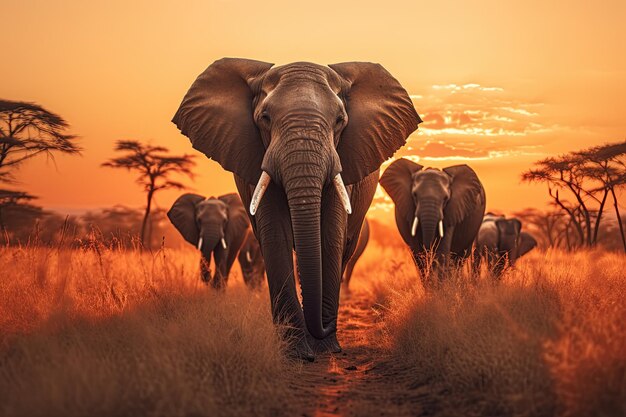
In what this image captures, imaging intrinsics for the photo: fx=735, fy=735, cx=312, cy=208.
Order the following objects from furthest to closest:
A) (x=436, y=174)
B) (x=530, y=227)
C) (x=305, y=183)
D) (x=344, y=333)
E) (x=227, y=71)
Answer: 1. (x=530, y=227)
2. (x=436, y=174)
3. (x=344, y=333)
4. (x=227, y=71)
5. (x=305, y=183)

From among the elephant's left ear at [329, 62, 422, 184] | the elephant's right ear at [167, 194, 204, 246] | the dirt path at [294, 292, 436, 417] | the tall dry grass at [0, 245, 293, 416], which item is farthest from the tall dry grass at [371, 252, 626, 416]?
the elephant's right ear at [167, 194, 204, 246]

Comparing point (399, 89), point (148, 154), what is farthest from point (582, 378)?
point (148, 154)

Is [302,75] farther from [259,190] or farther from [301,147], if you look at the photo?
[259,190]

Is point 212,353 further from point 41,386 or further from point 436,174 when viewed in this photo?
point 436,174

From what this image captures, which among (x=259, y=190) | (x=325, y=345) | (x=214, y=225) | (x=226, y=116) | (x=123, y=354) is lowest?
(x=325, y=345)

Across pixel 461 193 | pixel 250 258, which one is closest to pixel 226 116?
pixel 461 193

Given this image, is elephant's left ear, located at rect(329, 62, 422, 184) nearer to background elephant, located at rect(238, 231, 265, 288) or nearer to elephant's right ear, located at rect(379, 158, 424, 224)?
elephant's right ear, located at rect(379, 158, 424, 224)

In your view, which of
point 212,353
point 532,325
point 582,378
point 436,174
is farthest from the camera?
point 436,174

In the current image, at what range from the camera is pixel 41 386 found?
17.5 feet

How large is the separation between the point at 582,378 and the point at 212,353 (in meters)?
2.95

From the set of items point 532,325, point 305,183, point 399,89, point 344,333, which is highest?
point 399,89

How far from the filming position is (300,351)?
7.97 meters

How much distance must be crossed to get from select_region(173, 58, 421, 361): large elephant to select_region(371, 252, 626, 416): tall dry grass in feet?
3.68

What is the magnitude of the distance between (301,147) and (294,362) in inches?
89.0
